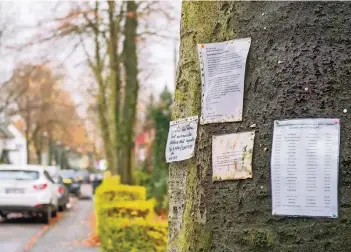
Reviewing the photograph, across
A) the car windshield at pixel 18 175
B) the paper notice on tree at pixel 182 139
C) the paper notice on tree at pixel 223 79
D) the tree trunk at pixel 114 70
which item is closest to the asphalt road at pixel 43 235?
the car windshield at pixel 18 175

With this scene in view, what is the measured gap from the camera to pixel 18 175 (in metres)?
17.8

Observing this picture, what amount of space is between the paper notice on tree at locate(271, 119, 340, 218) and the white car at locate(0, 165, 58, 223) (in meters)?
15.6

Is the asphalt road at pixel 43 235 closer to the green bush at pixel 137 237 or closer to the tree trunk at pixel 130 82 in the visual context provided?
the tree trunk at pixel 130 82

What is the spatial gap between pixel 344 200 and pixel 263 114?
456mm

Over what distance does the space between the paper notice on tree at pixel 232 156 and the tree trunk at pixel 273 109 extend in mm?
27

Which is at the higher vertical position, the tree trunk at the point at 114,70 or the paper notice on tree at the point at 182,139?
the tree trunk at the point at 114,70

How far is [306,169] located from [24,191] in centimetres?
1582

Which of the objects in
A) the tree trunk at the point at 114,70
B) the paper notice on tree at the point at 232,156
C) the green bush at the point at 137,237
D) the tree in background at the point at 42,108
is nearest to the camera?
the paper notice on tree at the point at 232,156

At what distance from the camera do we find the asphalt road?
12415 millimetres

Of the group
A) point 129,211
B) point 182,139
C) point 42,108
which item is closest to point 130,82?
point 129,211

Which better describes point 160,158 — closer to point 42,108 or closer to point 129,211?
point 129,211

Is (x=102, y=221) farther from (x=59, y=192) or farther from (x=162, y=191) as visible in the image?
(x=59, y=192)

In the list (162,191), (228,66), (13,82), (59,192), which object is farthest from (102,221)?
(13,82)

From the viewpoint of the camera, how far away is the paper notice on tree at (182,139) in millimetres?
2844
